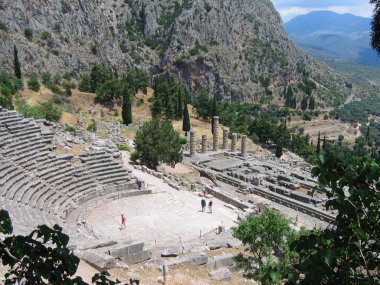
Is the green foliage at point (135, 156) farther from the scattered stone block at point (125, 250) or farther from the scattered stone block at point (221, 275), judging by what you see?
the scattered stone block at point (221, 275)

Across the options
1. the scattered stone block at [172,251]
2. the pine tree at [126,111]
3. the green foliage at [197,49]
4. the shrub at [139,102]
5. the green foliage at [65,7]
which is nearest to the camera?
the scattered stone block at [172,251]

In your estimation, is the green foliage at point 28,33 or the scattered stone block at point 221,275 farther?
the green foliage at point 28,33

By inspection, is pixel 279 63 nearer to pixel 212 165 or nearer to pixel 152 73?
pixel 152 73

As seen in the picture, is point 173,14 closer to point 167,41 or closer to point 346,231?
point 167,41

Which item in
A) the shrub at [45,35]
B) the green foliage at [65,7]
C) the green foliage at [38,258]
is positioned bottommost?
the green foliage at [38,258]

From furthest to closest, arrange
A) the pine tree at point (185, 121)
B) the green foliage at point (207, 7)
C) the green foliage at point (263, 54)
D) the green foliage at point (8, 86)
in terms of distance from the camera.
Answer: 1. the green foliage at point (263, 54)
2. the green foliage at point (207, 7)
3. the pine tree at point (185, 121)
4. the green foliage at point (8, 86)

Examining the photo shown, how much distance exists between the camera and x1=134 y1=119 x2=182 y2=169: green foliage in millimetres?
33875

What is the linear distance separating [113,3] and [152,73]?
21734 mm

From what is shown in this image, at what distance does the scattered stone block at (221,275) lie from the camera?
14.9 m

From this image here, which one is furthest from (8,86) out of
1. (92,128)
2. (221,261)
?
(221,261)

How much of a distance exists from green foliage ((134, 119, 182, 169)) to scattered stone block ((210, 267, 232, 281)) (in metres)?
19.3

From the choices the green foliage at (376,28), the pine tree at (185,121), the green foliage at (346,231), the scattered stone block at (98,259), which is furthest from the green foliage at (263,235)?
the pine tree at (185,121)

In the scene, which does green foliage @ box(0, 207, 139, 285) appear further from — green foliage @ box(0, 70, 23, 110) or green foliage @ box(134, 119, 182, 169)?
green foliage @ box(0, 70, 23, 110)

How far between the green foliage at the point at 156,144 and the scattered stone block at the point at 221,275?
19.3m
